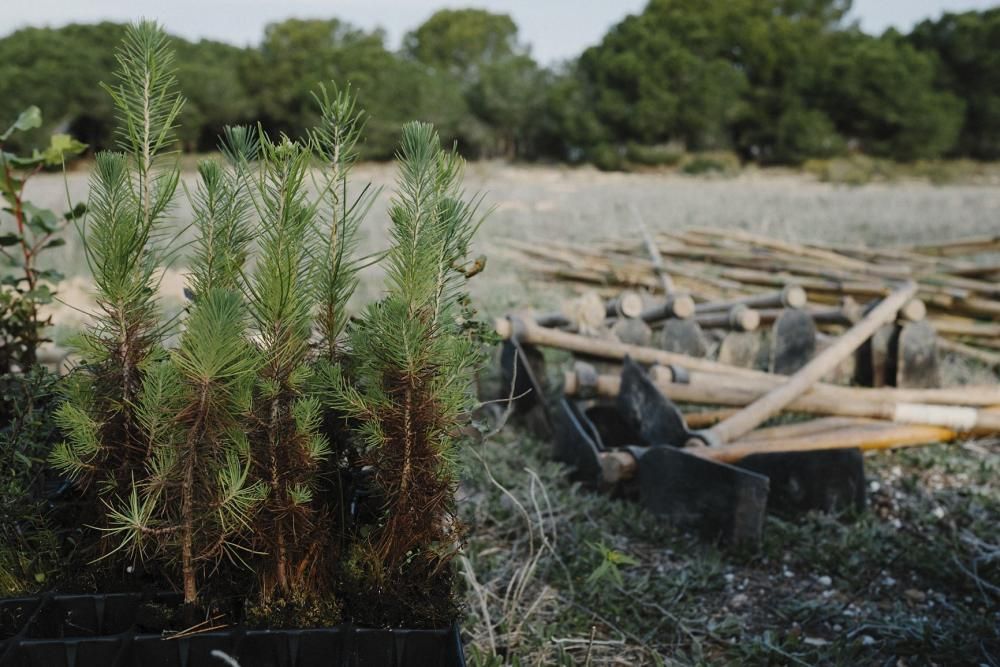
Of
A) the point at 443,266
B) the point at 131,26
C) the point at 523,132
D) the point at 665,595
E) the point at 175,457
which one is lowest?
the point at 665,595

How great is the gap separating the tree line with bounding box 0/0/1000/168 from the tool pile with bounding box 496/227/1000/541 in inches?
1214

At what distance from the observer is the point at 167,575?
1477mm

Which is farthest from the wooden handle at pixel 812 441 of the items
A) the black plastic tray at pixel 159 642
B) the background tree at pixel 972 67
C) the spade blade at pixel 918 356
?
the background tree at pixel 972 67

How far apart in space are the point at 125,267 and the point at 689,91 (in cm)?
4544

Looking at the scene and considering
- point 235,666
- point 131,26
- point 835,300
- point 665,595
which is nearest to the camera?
point 235,666

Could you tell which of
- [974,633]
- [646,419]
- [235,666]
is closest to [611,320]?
[646,419]

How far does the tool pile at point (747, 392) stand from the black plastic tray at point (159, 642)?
1008 millimetres

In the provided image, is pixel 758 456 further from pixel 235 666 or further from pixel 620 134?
pixel 620 134

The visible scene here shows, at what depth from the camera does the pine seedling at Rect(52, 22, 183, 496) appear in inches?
56.7

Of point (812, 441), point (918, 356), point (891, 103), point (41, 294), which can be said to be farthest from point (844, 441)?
point (891, 103)

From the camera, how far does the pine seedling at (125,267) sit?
4.73 feet

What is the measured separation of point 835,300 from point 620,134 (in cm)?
3877

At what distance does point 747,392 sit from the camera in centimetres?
417

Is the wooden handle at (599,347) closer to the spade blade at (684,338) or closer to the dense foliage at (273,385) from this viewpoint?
the spade blade at (684,338)
